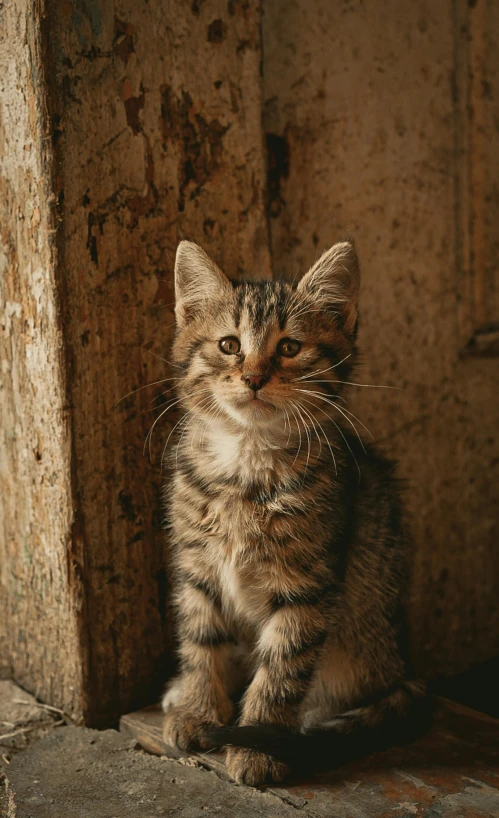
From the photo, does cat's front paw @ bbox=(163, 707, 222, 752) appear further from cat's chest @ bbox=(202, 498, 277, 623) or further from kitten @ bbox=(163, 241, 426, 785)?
cat's chest @ bbox=(202, 498, 277, 623)

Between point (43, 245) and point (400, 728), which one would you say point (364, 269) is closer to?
point (43, 245)

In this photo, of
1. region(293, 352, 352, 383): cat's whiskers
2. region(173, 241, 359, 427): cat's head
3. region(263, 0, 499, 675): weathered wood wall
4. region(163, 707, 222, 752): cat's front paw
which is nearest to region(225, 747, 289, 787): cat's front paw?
region(163, 707, 222, 752): cat's front paw

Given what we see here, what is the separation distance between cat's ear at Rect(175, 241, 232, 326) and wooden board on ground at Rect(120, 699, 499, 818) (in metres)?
1.06

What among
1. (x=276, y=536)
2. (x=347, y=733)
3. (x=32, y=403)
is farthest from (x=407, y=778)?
(x=32, y=403)

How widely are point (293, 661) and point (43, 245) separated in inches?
44.4

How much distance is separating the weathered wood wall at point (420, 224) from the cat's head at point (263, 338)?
0.55 meters

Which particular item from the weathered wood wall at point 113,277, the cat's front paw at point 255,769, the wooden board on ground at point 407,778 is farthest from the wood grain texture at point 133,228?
the cat's front paw at point 255,769

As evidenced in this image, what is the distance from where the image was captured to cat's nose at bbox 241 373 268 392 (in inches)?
65.8

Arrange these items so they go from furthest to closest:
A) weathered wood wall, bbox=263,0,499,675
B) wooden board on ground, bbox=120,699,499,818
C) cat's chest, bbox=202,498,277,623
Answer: weathered wood wall, bbox=263,0,499,675, cat's chest, bbox=202,498,277,623, wooden board on ground, bbox=120,699,499,818

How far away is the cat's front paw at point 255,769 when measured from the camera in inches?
66.5

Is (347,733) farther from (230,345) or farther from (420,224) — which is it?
(420,224)

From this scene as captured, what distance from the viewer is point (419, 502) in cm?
277

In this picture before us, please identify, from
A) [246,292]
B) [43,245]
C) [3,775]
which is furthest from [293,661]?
[43,245]

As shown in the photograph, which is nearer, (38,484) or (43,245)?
(43,245)
